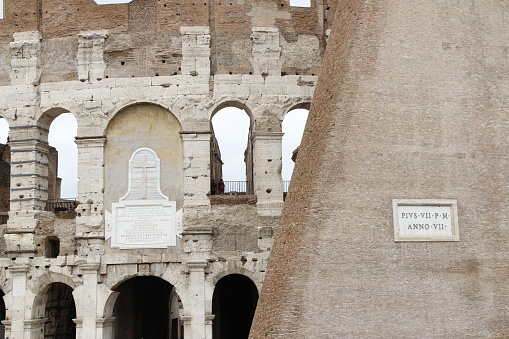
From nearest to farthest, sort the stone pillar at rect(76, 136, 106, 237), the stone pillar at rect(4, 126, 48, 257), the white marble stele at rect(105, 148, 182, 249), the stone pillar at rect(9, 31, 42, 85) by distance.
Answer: the white marble stele at rect(105, 148, 182, 249), the stone pillar at rect(76, 136, 106, 237), the stone pillar at rect(4, 126, 48, 257), the stone pillar at rect(9, 31, 42, 85)

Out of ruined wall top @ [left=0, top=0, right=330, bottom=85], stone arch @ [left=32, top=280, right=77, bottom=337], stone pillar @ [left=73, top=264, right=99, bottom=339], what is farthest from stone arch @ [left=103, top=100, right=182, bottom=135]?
stone arch @ [left=32, top=280, right=77, bottom=337]

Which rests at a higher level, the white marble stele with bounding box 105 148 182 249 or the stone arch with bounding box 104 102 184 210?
the stone arch with bounding box 104 102 184 210

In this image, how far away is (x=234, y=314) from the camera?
76.8 feet

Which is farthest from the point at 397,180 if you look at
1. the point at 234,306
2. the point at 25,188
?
the point at 234,306

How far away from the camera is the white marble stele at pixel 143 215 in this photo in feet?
56.6

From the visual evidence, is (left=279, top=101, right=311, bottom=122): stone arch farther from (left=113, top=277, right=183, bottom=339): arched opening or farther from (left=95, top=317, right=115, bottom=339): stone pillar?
(left=95, top=317, right=115, bottom=339): stone pillar

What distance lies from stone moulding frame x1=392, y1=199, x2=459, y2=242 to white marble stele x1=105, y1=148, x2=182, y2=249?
655 cm

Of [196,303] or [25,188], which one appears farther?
[25,188]

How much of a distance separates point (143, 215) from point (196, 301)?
2569 millimetres

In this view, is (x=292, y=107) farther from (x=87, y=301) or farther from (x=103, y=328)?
(x=103, y=328)

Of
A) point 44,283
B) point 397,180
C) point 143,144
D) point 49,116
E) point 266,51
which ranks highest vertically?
point 266,51

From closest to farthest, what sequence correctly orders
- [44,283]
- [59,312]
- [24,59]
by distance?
[44,283] → [24,59] → [59,312]

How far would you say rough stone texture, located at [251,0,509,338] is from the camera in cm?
1206

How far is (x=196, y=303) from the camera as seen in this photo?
16844 mm
